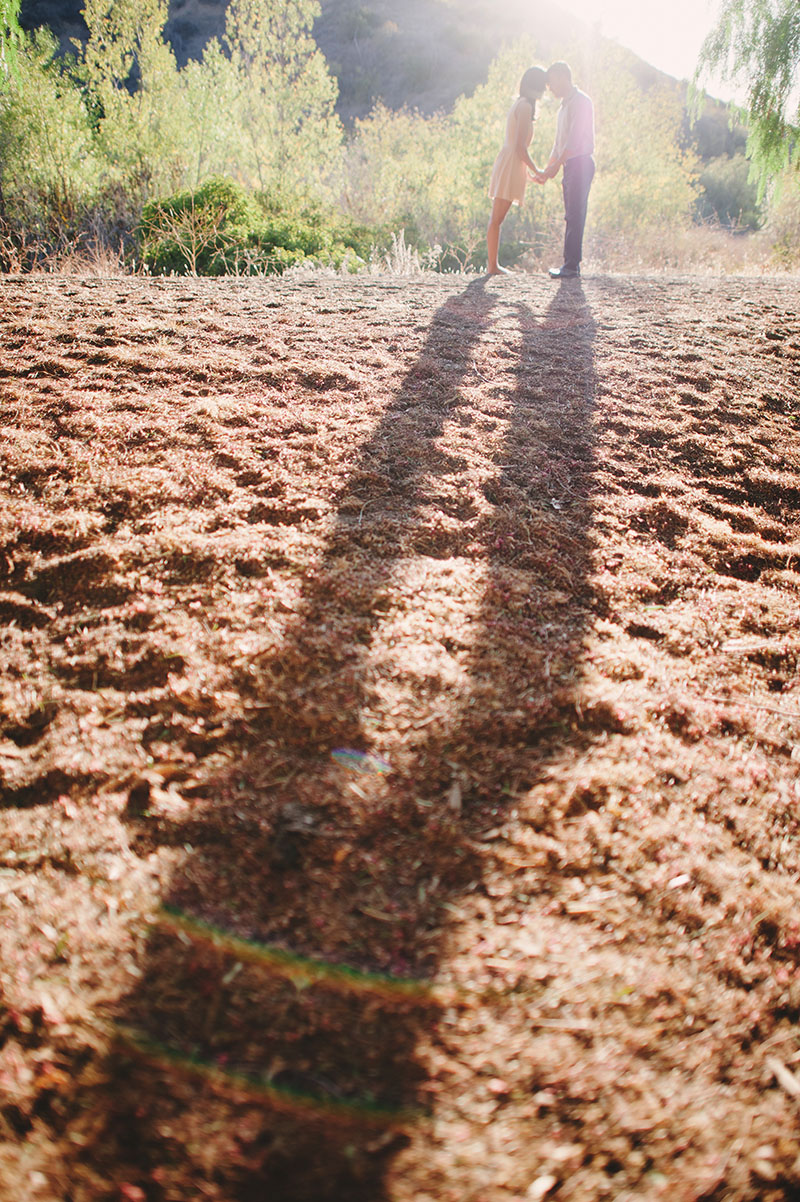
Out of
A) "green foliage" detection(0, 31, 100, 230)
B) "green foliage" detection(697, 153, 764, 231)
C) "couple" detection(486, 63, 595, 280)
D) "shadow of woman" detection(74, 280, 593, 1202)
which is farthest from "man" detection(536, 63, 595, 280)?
Answer: "green foliage" detection(697, 153, 764, 231)

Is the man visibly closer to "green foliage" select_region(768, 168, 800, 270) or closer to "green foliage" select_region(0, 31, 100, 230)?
"green foliage" select_region(768, 168, 800, 270)

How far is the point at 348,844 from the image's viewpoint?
3.72 feet

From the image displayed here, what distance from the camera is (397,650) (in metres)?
1.55

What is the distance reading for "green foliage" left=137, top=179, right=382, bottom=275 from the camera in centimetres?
733

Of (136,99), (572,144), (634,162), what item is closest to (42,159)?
(136,99)

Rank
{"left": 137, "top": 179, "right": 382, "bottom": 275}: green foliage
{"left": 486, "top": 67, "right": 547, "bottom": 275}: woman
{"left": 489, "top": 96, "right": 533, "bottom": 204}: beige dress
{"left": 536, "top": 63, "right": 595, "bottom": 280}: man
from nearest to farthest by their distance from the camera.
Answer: {"left": 486, "top": 67, "right": 547, "bottom": 275}: woman
{"left": 489, "top": 96, "right": 533, "bottom": 204}: beige dress
{"left": 536, "top": 63, "right": 595, "bottom": 280}: man
{"left": 137, "top": 179, "right": 382, "bottom": 275}: green foliage

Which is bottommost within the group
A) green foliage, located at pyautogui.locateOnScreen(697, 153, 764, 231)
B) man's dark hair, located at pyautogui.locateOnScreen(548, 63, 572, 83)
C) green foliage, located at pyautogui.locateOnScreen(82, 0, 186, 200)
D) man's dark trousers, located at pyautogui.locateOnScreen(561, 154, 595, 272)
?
man's dark trousers, located at pyautogui.locateOnScreen(561, 154, 595, 272)

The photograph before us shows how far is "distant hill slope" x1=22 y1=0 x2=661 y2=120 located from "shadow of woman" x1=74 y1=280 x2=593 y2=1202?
54.8m

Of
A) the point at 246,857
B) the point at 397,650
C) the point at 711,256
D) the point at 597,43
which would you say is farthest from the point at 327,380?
the point at 597,43

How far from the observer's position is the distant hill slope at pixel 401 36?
44719 mm

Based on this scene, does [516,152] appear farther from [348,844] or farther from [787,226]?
[787,226]

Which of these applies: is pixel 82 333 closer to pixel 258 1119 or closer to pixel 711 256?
pixel 258 1119

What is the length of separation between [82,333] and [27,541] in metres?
2.21

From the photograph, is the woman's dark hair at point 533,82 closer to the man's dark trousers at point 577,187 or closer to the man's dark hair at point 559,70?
the man's dark hair at point 559,70
